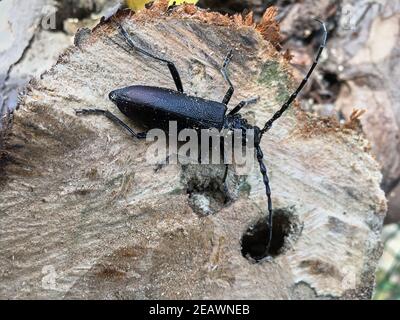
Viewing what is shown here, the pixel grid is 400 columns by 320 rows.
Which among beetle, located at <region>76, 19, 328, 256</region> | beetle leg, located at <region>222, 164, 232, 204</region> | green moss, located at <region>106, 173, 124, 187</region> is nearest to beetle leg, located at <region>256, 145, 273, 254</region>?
beetle, located at <region>76, 19, 328, 256</region>

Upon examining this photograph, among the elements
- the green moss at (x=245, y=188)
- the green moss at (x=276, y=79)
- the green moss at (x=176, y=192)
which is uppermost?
the green moss at (x=276, y=79)

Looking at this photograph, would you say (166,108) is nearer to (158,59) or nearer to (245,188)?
(158,59)

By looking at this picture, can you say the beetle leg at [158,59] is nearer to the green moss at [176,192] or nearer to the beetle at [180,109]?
the beetle at [180,109]

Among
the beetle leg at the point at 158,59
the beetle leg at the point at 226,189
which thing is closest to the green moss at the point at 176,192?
the beetle leg at the point at 226,189

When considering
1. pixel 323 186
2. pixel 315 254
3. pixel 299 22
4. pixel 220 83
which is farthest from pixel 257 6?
pixel 315 254

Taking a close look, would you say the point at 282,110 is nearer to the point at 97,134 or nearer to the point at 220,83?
the point at 220,83

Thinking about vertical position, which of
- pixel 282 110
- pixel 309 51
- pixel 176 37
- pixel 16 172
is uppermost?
pixel 309 51

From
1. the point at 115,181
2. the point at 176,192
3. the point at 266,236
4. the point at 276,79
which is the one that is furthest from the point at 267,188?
the point at 115,181
